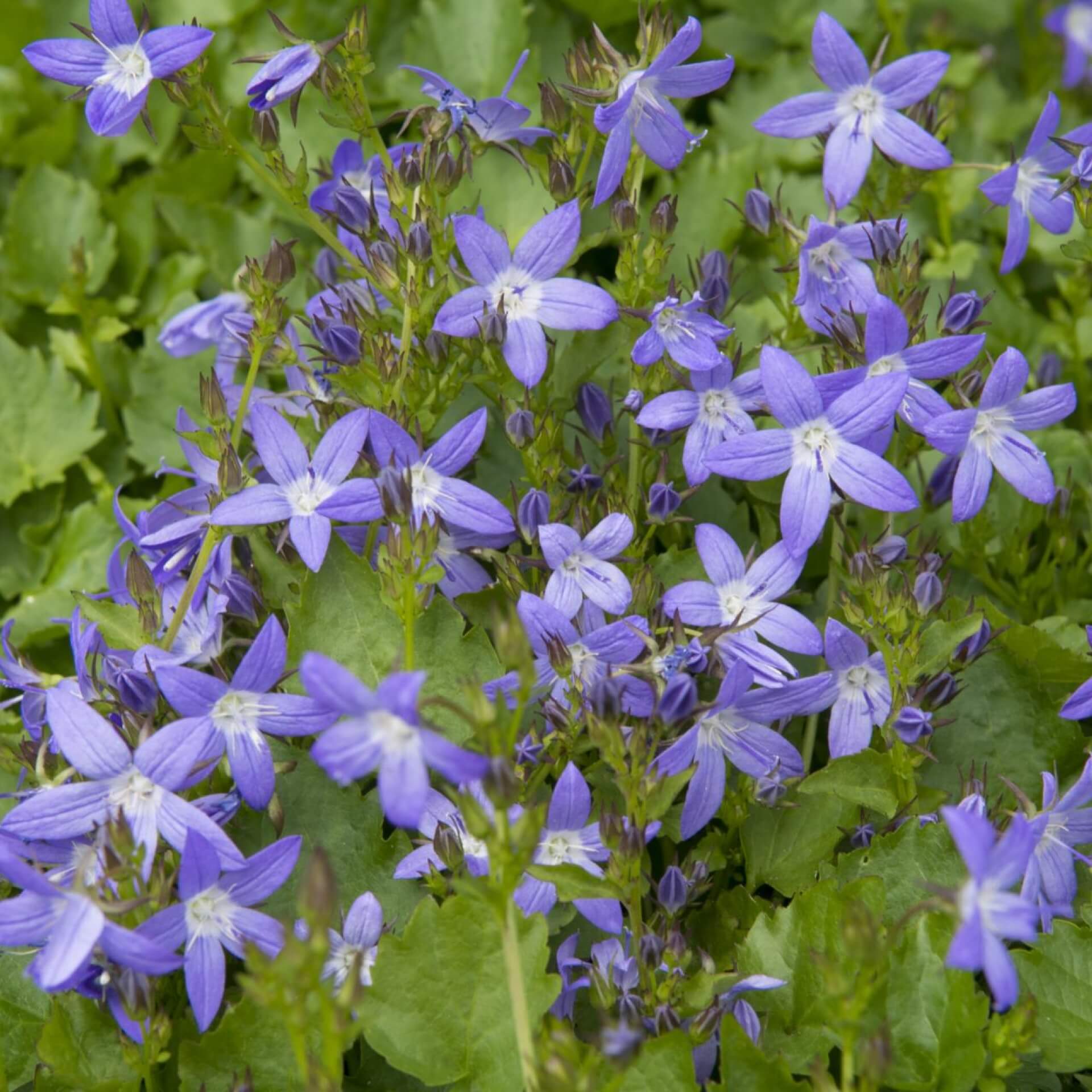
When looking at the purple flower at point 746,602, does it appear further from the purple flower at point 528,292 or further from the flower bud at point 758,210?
the flower bud at point 758,210

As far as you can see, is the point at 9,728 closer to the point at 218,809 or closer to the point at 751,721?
the point at 218,809

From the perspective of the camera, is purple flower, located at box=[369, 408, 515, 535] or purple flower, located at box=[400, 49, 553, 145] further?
purple flower, located at box=[400, 49, 553, 145]

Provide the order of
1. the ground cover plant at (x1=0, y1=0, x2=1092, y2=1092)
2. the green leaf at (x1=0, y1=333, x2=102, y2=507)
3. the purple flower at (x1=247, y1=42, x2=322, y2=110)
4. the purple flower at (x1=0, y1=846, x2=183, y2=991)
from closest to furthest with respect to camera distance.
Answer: the purple flower at (x1=0, y1=846, x2=183, y2=991) < the ground cover plant at (x1=0, y1=0, x2=1092, y2=1092) < the purple flower at (x1=247, y1=42, x2=322, y2=110) < the green leaf at (x1=0, y1=333, x2=102, y2=507)

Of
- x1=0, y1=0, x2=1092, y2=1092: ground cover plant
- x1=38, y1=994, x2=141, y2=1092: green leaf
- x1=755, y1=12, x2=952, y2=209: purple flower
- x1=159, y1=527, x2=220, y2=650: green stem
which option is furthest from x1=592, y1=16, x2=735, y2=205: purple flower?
x1=38, y1=994, x2=141, y2=1092: green leaf

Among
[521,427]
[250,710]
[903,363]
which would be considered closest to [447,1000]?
[250,710]

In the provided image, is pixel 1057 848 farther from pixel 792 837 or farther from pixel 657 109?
pixel 657 109

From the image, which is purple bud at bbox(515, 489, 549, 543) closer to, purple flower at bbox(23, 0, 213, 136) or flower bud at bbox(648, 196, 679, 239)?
flower bud at bbox(648, 196, 679, 239)
